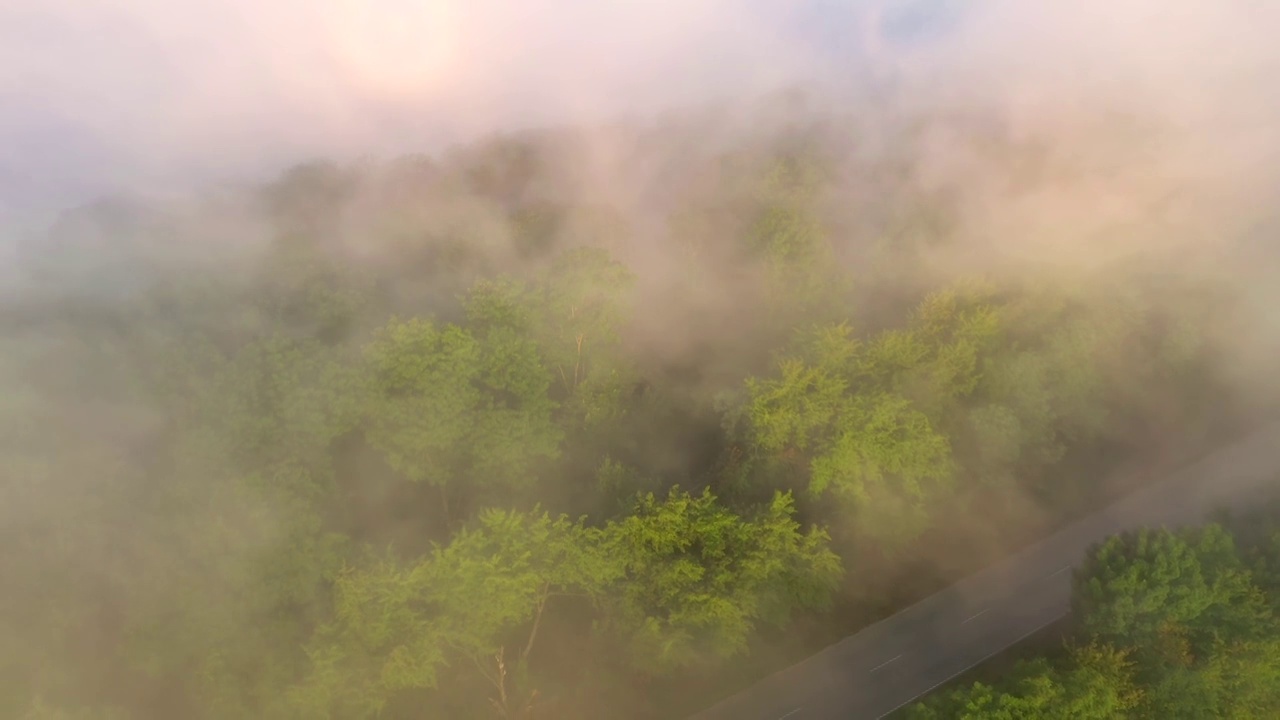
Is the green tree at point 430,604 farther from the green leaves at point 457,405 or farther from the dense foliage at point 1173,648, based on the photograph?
the dense foliage at point 1173,648

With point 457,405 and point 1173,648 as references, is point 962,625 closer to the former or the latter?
point 1173,648

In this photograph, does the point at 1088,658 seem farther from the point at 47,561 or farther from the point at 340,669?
the point at 47,561

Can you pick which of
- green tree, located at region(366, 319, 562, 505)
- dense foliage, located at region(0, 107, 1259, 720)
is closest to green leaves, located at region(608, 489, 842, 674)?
dense foliage, located at region(0, 107, 1259, 720)

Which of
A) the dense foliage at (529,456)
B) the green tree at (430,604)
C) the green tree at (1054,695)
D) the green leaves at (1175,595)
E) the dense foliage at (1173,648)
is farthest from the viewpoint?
the green leaves at (1175,595)

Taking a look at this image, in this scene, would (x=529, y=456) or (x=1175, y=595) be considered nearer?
(x=1175, y=595)

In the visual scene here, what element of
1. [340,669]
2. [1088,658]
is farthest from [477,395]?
[1088,658]

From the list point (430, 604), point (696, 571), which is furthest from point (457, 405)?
point (696, 571)

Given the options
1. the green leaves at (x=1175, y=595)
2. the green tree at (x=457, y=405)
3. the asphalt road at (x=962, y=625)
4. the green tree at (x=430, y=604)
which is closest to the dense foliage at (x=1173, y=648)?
the green leaves at (x=1175, y=595)
